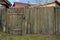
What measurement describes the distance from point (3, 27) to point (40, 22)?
8.93 ft

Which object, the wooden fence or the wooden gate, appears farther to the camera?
the wooden gate

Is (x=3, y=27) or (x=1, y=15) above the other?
(x=1, y=15)

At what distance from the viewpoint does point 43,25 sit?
37.2ft

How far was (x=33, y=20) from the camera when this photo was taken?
1139 centimetres

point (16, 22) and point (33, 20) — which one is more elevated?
point (33, 20)

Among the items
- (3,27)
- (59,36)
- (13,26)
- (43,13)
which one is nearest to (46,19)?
(43,13)

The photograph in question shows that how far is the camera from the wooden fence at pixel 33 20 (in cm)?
1123

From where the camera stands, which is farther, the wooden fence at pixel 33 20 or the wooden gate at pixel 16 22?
the wooden gate at pixel 16 22

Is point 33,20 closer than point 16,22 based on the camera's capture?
Yes

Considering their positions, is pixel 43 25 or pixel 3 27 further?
pixel 3 27

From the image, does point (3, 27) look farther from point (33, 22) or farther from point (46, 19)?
point (46, 19)

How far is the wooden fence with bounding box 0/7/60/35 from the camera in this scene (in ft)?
36.8

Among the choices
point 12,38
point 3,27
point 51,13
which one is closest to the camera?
point 12,38

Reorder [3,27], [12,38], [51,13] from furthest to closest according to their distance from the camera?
[3,27]
[51,13]
[12,38]
